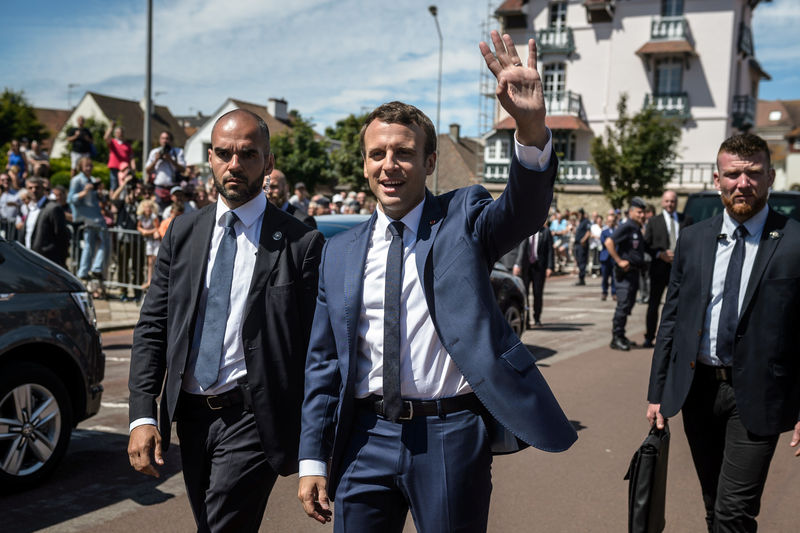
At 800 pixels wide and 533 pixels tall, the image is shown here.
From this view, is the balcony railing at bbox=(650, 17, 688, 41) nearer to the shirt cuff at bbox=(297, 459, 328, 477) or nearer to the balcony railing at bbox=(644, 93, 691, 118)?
the balcony railing at bbox=(644, 93, 691, 118)

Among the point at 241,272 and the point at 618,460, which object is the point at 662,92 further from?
the point at 241,272

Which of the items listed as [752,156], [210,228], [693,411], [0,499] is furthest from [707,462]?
[0,499]

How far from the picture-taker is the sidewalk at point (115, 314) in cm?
1130

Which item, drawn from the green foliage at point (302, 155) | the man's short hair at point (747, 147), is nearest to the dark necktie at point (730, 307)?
the man's short hair at point (747, 147)

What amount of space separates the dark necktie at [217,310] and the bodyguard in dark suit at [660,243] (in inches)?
341

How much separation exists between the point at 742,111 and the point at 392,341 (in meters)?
46.1

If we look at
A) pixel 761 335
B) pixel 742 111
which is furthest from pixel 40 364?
pixel 742 111

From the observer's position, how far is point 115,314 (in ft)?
40.4

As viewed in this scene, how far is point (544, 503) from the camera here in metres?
4.86

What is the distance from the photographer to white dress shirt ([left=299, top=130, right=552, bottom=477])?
237 centimetres

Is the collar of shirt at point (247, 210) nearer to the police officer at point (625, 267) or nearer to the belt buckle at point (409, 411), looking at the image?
the belt buckle at point (409, 411)

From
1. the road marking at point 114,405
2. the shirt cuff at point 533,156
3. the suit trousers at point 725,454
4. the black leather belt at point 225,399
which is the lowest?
the road marking at point 114,405

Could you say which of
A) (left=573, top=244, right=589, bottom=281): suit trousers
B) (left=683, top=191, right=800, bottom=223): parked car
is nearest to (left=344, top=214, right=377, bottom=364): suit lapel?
(left=683, top=191, right=800, bottom=223): parked car

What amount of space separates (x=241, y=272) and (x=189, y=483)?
2.72 ft
